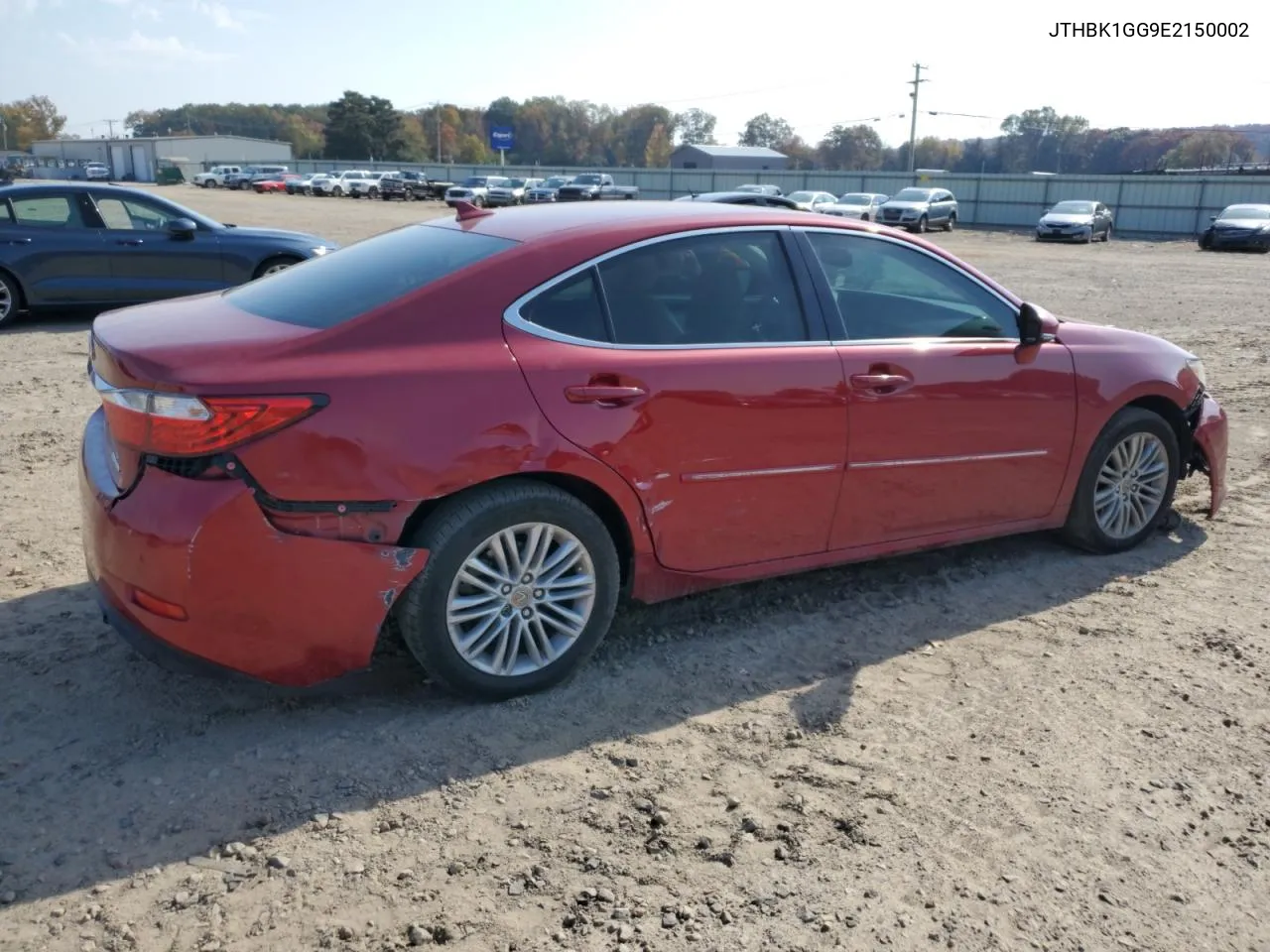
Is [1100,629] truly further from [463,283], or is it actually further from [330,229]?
[330,229]

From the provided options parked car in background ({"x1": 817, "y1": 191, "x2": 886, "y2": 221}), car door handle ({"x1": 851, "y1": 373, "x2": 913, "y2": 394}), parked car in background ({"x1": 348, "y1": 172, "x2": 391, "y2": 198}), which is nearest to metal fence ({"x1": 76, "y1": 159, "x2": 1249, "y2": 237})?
parked car in background ({"x1": 817, "y1": 191, "x2": 886, "y2": 221})

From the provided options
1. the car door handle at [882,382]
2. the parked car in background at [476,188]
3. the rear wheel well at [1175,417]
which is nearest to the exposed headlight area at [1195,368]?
the rear wheel well at [1175,417]

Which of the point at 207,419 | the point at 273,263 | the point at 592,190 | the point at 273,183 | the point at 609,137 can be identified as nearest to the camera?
the point at 207,419

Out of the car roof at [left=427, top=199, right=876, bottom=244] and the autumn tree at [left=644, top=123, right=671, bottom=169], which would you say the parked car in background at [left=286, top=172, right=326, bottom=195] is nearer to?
the car roof at [left=427, top=199, right=876, bottom=244]

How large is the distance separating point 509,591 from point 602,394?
733 mm

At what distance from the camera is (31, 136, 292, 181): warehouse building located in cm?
10062

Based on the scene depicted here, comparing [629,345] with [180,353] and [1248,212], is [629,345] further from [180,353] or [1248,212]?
[1248,212]

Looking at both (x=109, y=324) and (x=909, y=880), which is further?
(x=109, y=324)

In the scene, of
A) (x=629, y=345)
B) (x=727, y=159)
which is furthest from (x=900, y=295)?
(x=727, y=159)

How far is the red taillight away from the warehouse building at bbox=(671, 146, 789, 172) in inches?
3896

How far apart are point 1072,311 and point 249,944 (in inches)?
564

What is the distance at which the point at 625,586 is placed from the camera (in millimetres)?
3957

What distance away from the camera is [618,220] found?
13.1 ft

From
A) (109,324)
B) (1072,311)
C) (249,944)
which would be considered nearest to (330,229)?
(1072,311)
